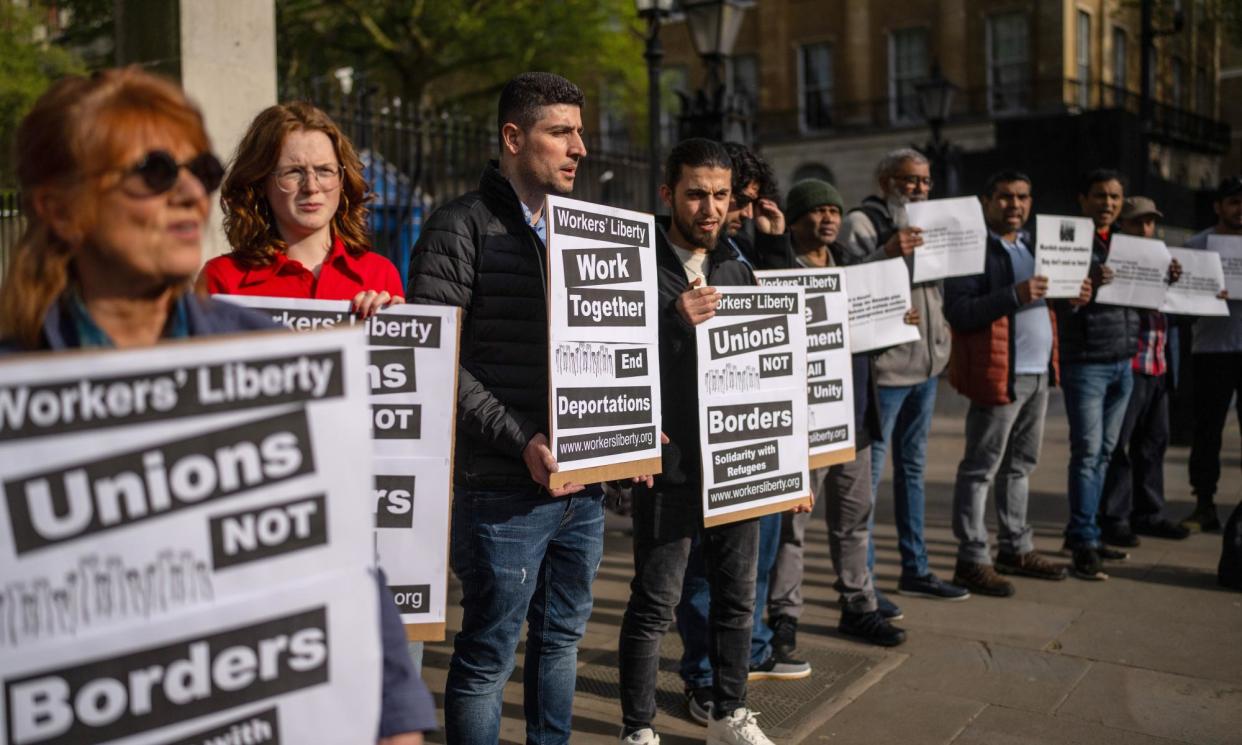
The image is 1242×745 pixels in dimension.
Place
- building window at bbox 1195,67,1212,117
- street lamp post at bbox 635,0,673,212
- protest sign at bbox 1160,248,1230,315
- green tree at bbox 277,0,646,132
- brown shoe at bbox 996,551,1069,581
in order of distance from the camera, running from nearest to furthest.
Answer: brown shoe at bbox 996,551,1069,581
protest sign at bbox 1160,248,1230,315
street lamp post at bbox 635,0,673,212
green tree at bbox 277,0,646,132
building window at bbox 1195,67,1212,117

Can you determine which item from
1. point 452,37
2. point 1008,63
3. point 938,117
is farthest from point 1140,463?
point 1008,63

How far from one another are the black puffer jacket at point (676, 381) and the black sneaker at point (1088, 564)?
3.39 meters

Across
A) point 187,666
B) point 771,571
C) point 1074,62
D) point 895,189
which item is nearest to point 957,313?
point 895,189

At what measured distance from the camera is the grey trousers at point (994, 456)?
582cm

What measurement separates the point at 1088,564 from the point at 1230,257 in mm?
2549

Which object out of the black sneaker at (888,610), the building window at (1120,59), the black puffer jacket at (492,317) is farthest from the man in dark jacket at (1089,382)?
the building window at (1120,59)

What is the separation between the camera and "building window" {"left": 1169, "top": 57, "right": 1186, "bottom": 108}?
38656 mm

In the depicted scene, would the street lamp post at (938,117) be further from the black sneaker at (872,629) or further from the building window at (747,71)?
the building window at (747,71)

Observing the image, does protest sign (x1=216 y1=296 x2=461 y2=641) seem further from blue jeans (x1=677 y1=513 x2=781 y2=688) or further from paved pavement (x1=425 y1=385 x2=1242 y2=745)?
blue jeans (x1=677 y1=513 x2=781 y2=688)

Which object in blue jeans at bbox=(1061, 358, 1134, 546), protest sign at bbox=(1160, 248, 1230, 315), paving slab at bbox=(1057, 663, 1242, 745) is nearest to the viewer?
paving slab at bbox=(1057, 663, 1242, 745)

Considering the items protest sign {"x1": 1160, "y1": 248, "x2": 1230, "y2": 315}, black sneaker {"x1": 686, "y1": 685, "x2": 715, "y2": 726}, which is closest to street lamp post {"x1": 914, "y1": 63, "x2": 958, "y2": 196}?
protest sign {"x1": 1160, "y1": 248, "x2": 1230, "y2": 315}

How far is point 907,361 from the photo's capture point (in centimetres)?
539

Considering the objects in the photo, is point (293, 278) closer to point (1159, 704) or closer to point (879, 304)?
point (879, 304)

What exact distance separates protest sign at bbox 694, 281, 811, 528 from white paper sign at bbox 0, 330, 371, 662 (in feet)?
6.95
